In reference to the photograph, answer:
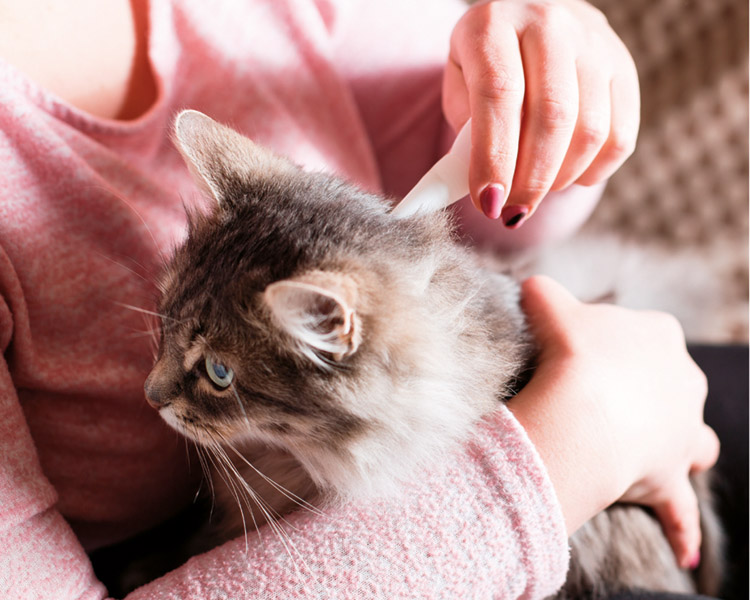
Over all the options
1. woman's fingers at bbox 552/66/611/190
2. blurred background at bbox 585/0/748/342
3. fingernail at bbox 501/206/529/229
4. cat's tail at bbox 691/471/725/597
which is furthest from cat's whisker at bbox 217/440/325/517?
blurred background at bbox 585/0/748/342

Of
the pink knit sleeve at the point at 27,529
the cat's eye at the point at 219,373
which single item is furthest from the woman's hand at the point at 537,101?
the pink knit sleeve at the point at 27,529

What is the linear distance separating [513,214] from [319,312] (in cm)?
30

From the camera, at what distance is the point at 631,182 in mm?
1582

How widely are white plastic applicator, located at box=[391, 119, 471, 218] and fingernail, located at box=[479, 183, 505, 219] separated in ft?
0.16

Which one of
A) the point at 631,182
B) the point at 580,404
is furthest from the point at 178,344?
the point at 631,182

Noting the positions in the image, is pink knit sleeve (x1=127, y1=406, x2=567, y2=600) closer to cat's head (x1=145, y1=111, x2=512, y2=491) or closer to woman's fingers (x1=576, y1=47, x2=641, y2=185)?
cat's head (x1=145, y1=111, x2=512, y2=491)

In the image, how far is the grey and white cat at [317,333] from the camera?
0.59 meters

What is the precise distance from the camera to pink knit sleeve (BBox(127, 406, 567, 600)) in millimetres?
638

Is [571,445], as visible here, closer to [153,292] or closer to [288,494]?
[288,494]

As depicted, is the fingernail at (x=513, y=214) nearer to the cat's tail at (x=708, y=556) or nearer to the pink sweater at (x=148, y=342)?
the pink sweater at (x=148, y=342)

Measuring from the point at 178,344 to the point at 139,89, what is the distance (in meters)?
0.43

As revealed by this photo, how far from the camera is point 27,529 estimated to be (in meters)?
0.65

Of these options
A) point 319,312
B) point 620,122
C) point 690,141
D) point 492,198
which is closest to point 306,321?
point 319,312

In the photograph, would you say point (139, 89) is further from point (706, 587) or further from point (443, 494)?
point (706, 587)
